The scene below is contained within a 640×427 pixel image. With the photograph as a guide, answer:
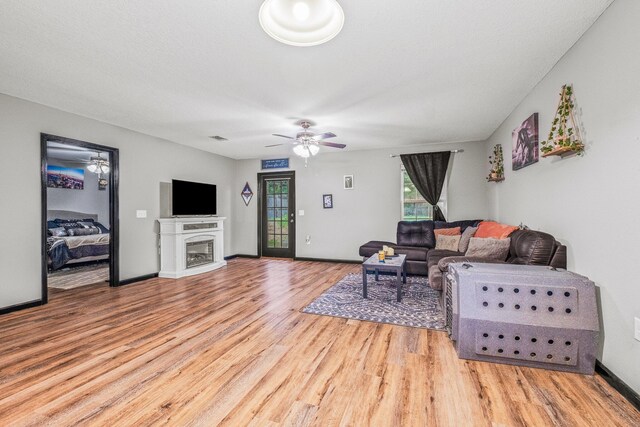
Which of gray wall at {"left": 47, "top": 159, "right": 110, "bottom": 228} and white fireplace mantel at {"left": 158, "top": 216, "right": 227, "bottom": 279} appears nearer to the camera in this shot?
white fireplace mantel at {"left": 158, "top": 216, "right": 227, "bottom": 279}

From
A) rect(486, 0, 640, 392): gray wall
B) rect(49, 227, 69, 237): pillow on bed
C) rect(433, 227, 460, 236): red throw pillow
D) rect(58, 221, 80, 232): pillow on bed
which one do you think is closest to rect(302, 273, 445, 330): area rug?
rect(433, 227, 460, 236): red throw pillow

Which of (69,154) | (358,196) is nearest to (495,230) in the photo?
(358,196)

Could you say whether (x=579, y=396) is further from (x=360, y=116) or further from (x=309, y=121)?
(x=309, y=121)

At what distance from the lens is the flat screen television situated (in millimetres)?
5262

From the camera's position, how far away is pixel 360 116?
3.98 metres

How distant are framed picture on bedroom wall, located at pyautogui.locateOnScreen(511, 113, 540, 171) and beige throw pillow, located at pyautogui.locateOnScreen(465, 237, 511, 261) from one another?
0.94 m

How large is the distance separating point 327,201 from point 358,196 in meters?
0.72

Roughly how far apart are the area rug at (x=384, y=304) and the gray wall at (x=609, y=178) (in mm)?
1239

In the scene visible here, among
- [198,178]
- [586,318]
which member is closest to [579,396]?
[586,318]

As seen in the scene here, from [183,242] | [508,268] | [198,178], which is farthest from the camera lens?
[198,178]

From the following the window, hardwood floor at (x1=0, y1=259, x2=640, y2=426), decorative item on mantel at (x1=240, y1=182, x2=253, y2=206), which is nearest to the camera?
hardwood floor at (x1=0, y1=259, x2=640, y2=426)

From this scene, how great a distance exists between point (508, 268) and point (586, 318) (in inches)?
20.8

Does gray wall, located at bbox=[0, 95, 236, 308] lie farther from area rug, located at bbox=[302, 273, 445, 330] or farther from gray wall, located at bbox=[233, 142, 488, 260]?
area rug, located at bbox=[302, 273, 445, 330]

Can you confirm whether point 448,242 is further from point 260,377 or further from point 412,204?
point 260,377
